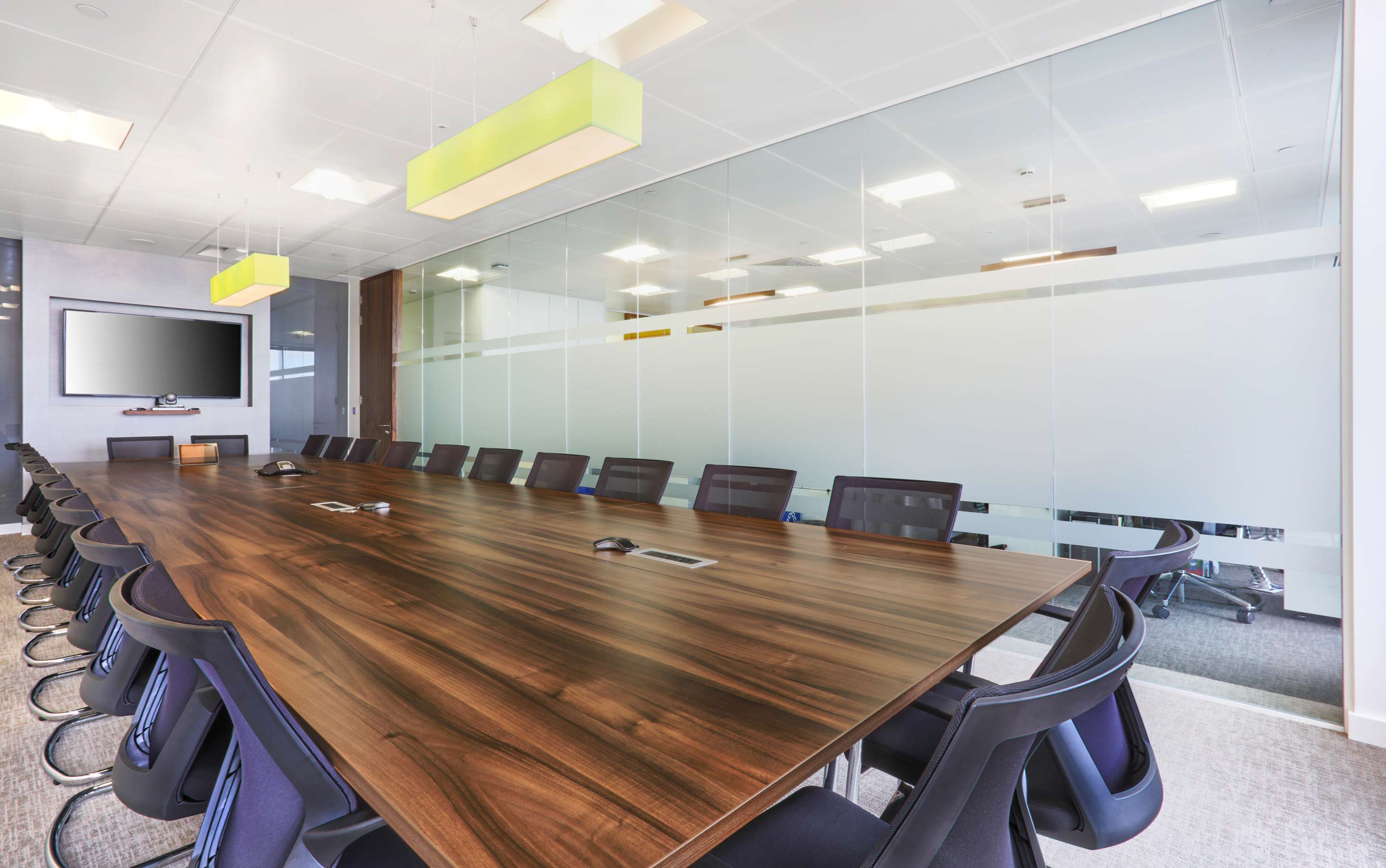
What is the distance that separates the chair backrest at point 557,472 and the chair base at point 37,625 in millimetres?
2523

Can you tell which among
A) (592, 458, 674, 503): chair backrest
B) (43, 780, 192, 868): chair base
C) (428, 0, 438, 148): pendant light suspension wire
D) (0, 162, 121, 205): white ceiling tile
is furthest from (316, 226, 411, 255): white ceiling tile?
(43, 780, 192, 868): chair base

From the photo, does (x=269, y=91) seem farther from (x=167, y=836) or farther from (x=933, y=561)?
(x=933, y=561)

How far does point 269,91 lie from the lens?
12.9 ft

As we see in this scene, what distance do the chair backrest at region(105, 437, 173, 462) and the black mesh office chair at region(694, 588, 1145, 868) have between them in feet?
26.6

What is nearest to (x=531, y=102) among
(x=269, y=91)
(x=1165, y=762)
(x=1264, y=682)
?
(x=269, y=91)

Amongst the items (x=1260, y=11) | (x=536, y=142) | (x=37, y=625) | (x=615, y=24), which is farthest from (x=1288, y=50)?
(x=37, y=625)

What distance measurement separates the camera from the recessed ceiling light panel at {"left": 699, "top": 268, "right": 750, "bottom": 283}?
5035 mm

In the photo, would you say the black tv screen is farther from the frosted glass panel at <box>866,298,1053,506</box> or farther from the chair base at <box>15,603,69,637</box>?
the frosted glass panel at <box>866,298,1053,506</box>

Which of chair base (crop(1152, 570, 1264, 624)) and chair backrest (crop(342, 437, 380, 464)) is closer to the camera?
chair base (crop(1152, 570, 1264, 624))

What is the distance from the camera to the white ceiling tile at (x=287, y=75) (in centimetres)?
343

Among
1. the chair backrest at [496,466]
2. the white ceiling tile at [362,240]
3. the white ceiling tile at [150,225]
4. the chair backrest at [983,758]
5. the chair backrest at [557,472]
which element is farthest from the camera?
the white ceiling tile at [362,240]

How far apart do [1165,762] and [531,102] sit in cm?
348

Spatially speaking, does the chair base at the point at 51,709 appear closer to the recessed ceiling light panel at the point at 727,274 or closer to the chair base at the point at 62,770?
the chair base at the point at 62,770

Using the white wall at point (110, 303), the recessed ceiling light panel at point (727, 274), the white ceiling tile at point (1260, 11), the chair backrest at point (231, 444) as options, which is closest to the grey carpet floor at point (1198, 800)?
the white ceiling tile at point (1260, 11)
